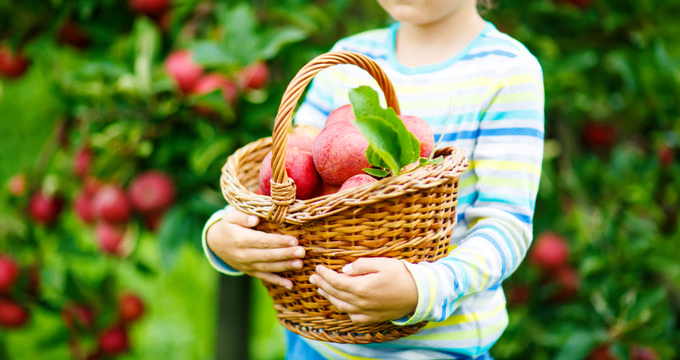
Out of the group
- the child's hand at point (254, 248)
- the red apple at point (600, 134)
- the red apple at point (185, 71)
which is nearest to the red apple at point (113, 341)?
the red apple at point (185, 71)

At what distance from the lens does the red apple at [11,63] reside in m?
1.54

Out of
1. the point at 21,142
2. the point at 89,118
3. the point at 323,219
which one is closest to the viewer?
the point at 323,219

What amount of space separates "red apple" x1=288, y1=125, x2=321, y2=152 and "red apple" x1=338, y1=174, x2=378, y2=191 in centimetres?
14

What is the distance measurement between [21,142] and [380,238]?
2173mm

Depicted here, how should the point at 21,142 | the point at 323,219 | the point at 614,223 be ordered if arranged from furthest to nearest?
the point at 21,142 < the point at 614,223 < the point at 323,219

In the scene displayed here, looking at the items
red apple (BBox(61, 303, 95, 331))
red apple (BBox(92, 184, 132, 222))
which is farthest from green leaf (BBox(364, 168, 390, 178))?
red apple (BBox(61, 303, 95, 331))

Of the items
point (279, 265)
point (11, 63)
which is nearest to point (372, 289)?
point (279, 265)

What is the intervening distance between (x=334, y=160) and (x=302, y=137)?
14cm

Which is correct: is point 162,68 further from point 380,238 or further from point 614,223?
point 614,223

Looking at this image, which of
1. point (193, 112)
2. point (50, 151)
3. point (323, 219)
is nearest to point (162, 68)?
point (193, 112)

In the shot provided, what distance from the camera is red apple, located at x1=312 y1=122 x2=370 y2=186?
715 mm

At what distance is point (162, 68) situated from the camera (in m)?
1.25

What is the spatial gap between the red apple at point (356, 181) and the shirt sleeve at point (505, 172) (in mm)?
137

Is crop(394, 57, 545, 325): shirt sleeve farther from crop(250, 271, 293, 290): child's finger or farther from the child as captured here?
crop(250, 271, 293, 290): child's finger
